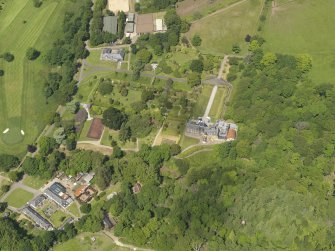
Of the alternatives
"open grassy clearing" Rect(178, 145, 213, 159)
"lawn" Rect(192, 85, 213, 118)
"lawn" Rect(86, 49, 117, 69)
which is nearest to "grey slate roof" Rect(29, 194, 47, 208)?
"open grassy clearing" Rect(178, 145, 213, 159)

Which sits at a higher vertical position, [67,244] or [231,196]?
[231,196]

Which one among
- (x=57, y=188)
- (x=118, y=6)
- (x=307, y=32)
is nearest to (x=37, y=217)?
(x=57, y=188)

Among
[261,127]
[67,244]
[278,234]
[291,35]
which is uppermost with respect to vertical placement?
[291,35]

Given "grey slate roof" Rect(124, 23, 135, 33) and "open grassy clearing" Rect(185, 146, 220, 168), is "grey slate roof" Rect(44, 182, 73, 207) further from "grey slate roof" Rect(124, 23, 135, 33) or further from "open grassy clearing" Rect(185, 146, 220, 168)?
"grey slate roof" Rect(124, 23, 135, 33)

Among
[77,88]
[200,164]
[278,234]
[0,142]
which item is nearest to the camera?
[278,234]

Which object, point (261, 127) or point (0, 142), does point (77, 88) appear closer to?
point (0, 142)

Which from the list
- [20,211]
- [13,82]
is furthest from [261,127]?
[13,82]

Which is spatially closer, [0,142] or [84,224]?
[84,224]
